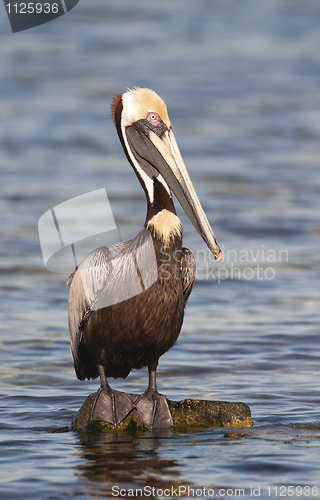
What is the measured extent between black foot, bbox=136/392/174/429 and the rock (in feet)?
0.16

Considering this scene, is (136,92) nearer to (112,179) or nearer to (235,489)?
(235,489)

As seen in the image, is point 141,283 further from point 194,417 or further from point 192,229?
point 192,229

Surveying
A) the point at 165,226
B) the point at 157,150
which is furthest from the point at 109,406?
the point at 157,150

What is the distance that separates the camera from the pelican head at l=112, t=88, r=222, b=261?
5254mm

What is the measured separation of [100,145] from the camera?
622 inches

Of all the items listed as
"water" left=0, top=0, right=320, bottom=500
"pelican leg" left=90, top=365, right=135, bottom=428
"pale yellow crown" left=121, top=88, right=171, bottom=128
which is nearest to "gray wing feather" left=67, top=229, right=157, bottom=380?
"pelican leg" left=90, top=365, right=135, bottom=428

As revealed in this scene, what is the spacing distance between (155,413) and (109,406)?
0.97 ft

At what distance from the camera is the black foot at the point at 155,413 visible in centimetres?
511

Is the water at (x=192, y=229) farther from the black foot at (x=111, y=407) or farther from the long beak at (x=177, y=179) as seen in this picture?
the long beak at (x=177, y=179)

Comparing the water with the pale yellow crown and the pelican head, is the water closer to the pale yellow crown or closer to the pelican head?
the pelican head

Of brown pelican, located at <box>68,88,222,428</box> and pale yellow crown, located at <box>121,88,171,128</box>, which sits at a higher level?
pale yellow crown, located at <box>121,88,171,128</box>

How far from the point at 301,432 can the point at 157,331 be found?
105 centimetres

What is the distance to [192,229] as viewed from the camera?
10.8m

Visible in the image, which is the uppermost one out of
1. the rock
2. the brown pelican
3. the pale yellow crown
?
the pale yellow crown
